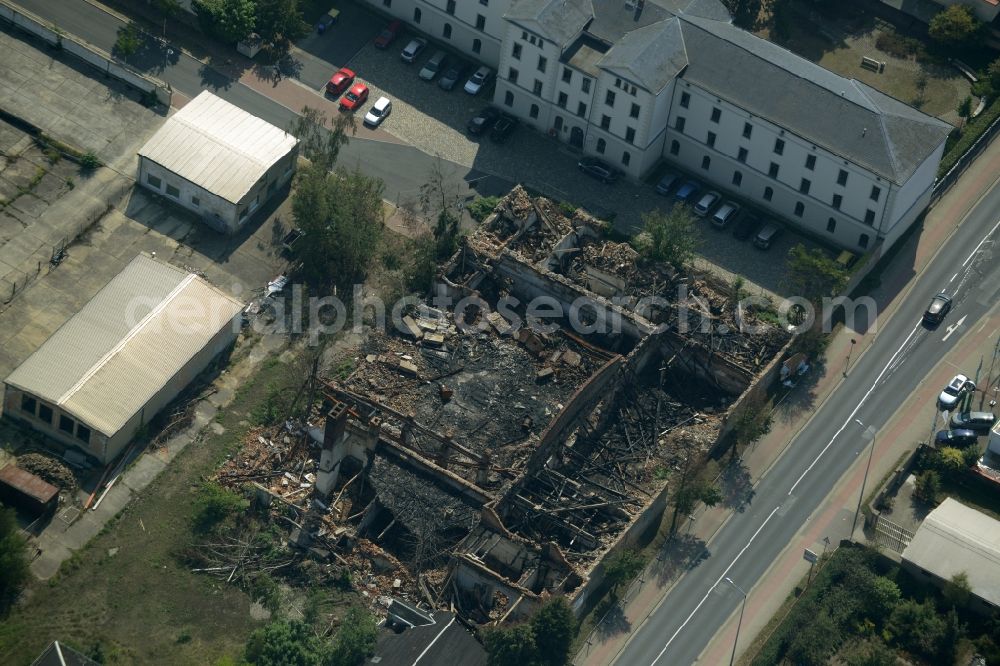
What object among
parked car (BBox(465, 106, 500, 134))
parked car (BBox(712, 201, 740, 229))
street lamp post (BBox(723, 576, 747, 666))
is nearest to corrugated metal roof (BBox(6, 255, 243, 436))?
parked car (BBox(465, 106, 500, 134))

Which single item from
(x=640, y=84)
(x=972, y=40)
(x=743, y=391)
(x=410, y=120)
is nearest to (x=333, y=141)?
(x=410, y=120)

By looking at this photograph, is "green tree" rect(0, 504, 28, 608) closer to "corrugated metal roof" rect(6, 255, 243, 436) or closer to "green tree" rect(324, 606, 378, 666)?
"corrugated metal roof" rect(6, 255, 243, 436)

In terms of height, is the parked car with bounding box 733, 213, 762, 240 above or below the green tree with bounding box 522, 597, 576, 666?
above

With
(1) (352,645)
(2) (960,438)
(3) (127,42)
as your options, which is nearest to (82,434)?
(1) (352,645)

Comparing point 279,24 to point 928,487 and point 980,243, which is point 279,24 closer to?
point 980,243

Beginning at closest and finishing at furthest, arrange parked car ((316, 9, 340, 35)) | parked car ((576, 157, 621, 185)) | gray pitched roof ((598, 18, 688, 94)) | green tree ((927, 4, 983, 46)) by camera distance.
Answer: gray pitched roof ((598, 18, 688, 94)), parked car ((576, 157, 621, 185)), green tree ((927, 4, 983, 46)), parked car ((316, 9, 340, 35))

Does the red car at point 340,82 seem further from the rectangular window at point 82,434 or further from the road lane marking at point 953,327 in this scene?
the road lane marking at point 953,327

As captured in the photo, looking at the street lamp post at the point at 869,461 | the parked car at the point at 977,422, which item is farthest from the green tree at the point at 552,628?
the parked car at the point at 977,422
